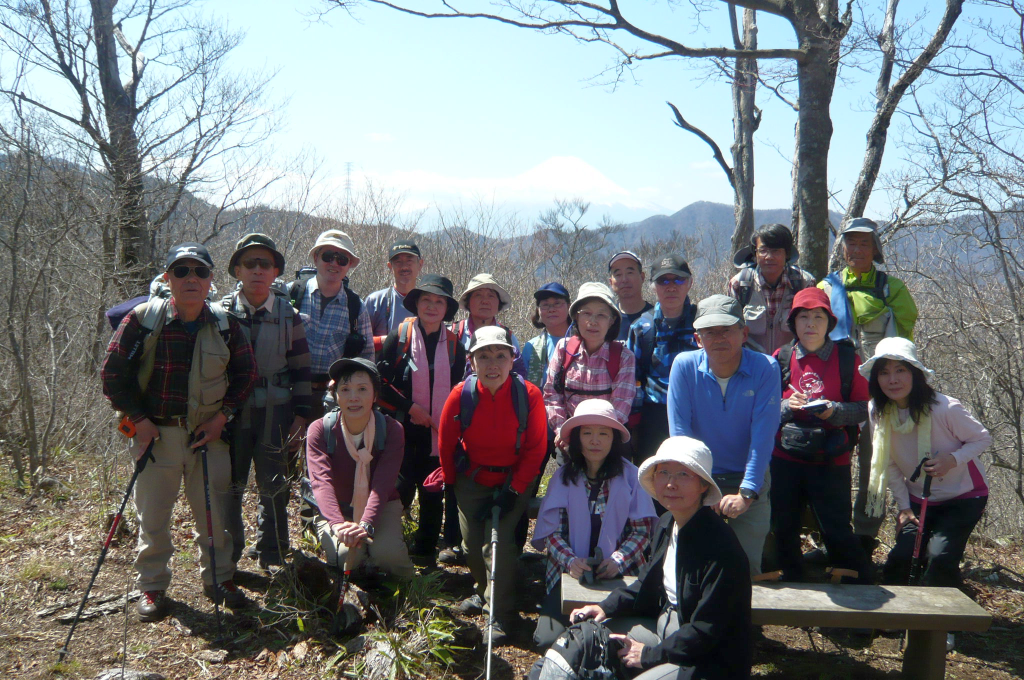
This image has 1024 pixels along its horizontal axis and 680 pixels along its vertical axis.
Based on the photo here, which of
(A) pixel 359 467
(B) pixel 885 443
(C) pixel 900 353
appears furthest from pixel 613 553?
(C) pixel 900 353

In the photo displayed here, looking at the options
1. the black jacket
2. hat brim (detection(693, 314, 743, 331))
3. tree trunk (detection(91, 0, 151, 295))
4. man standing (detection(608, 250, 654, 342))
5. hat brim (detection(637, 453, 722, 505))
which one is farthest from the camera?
tree trunk (detection(91, 0, 151, 295))

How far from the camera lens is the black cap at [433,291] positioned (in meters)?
4.70

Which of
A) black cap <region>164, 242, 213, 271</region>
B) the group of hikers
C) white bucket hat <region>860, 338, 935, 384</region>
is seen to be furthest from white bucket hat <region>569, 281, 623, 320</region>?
black cap <region>164, 242, 213, 271</region>

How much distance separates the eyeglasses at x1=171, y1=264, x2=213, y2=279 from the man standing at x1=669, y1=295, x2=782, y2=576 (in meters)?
2.67

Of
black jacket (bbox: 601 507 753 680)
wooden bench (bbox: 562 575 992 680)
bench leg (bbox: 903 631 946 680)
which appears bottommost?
bench leg (bbox: 903 631 946 680)

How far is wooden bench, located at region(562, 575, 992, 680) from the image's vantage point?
10.6 ft

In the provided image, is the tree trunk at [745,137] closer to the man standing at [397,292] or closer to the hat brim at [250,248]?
the man standing at [397,292]

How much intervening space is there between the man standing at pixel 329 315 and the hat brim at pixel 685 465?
8.10 ft

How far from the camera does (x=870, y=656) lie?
3.94m

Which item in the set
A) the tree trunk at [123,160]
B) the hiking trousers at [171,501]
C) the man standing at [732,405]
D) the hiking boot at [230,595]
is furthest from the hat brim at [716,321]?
the tree trunk at [123,160]

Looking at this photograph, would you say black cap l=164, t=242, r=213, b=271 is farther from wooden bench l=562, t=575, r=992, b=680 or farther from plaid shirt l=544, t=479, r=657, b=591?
wooden bench l=562, t=575, r=992, b=680

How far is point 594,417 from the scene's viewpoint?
384 cm

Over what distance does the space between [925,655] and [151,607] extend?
13.6 feet

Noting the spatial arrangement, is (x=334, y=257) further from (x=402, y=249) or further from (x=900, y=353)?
(x=900, y=353)
